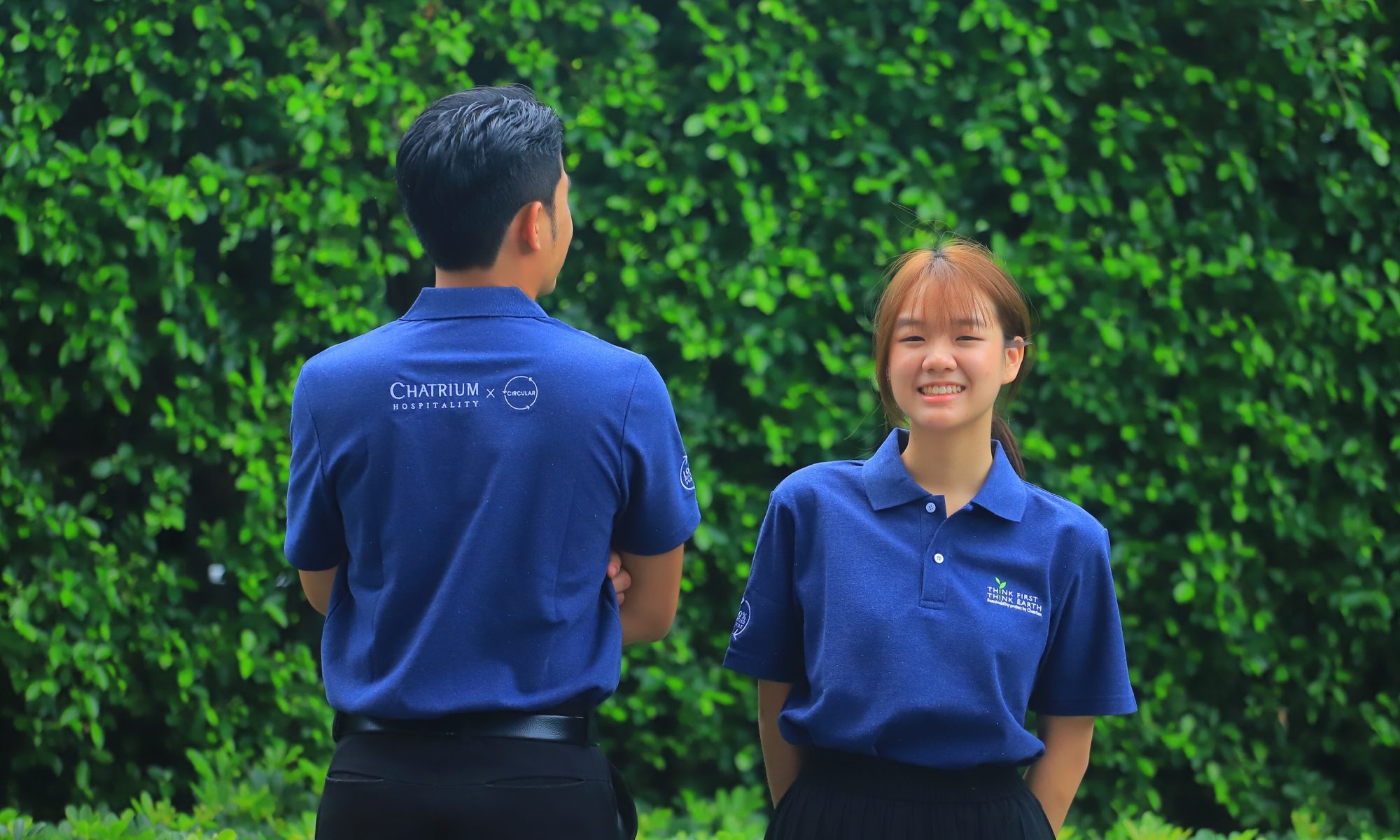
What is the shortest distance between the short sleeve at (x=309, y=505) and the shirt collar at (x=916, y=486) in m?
0.89

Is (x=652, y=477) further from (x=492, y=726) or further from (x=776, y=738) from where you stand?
(x=776, y=738)

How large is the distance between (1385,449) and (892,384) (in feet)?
8.90

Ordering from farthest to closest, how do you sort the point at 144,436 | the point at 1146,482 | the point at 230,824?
the point at 1146,482 → the point at 144,436 → the point at 230,824

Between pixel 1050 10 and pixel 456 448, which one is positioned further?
pixel 1050 10

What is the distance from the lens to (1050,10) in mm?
4066

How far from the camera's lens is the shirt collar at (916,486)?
2.27 m

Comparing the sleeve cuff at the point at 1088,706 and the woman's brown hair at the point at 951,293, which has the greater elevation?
the woman's brown hair at the point at 951,293

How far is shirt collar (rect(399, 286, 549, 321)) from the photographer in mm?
2014

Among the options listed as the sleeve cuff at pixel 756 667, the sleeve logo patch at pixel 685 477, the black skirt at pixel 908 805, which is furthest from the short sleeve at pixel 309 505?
the black skirt at pixel 908 805

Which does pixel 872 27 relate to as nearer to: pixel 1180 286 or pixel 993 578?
pixel 1180 286

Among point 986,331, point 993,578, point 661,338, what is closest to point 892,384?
point 986,331

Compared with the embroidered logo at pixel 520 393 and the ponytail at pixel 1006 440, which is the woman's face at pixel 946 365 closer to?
the ponytail at pixel 1006 440

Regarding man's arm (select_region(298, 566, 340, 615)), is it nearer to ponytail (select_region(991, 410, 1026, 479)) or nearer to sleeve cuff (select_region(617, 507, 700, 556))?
sleeve cuff (select_region(617, 507, 700, 556))

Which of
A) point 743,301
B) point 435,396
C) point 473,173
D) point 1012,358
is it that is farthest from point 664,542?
point 743,301
